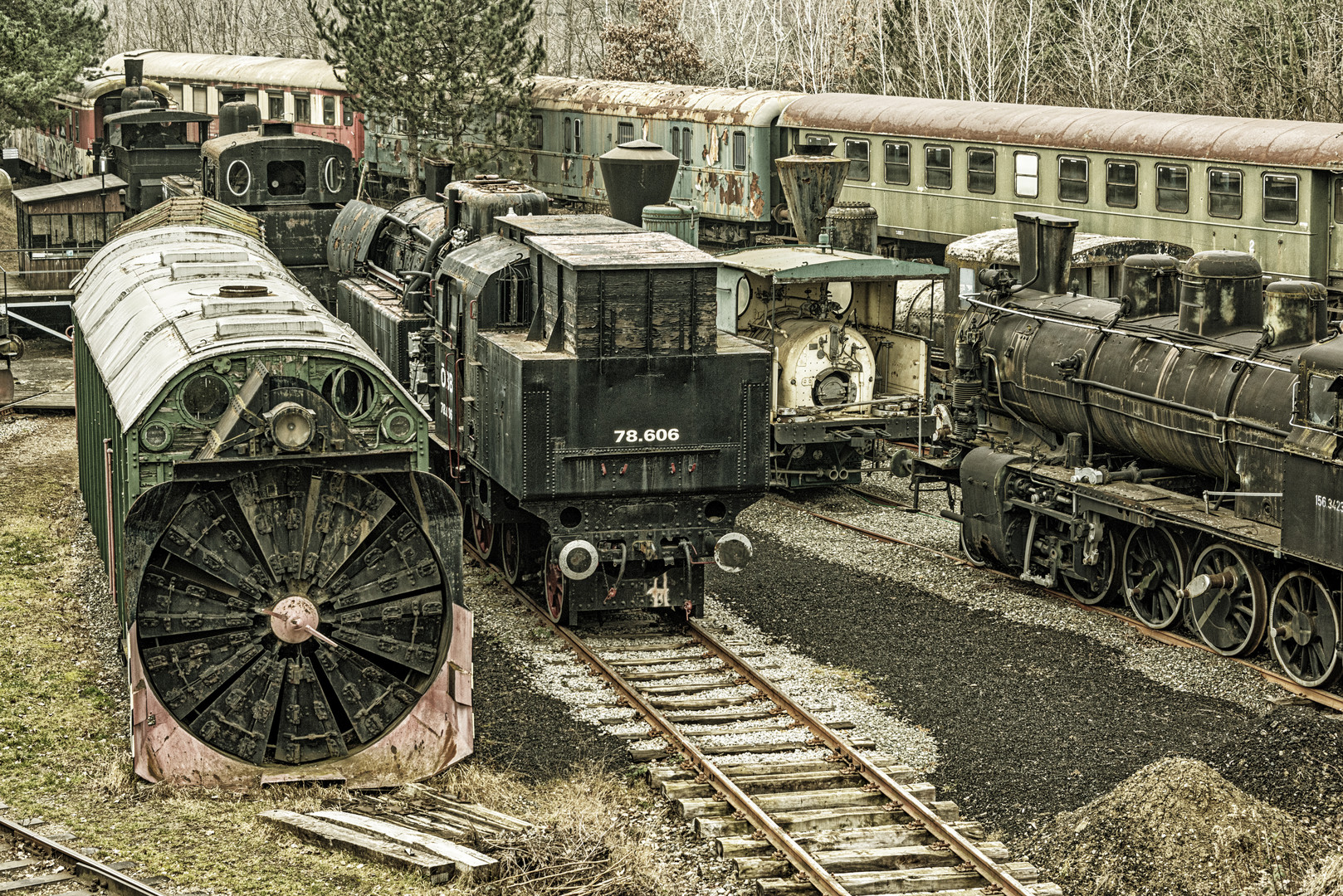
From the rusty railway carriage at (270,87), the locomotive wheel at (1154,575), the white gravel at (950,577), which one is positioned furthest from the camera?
the rusty railway carriage at (270,87)

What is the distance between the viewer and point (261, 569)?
10.3 meters

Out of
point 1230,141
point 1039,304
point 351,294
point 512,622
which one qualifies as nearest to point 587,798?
point 512,622

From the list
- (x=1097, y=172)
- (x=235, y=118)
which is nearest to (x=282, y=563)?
(x=1097, y=172)

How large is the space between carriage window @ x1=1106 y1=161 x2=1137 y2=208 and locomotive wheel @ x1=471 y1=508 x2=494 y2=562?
11.8 metres

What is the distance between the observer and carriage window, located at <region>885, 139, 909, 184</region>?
28.4 meters

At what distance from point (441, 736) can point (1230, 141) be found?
15557mm

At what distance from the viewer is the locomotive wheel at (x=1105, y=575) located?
1516cm

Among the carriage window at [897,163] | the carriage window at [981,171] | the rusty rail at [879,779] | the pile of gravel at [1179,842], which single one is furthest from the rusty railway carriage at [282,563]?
the carriage window at [897,163]

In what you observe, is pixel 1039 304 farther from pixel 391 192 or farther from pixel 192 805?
pixel 391 192

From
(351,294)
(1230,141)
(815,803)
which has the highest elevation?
(1230,141)

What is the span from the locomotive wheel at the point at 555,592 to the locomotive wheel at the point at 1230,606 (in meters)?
5.29

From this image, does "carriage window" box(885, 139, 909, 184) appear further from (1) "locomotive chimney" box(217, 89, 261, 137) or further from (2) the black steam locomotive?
(2) the black steam locomotive

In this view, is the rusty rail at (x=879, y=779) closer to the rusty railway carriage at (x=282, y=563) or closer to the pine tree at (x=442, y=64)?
the rusty railway carriage at (x=282, y=563)

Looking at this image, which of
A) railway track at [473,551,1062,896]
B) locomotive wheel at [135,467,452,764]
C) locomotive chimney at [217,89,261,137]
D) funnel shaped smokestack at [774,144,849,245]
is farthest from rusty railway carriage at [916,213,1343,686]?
locomotive chimney at [217,89,261,137]
